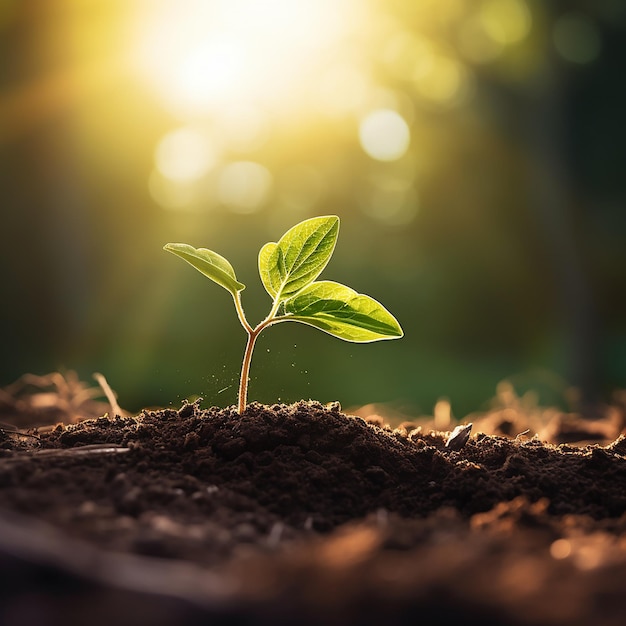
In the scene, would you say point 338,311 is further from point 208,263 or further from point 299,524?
point 299,524

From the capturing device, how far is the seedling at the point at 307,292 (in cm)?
204

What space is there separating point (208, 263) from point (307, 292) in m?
0.33

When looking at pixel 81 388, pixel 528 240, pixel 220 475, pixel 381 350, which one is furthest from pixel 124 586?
pixel 528 240

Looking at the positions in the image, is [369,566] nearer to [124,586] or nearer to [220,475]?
[124,586]

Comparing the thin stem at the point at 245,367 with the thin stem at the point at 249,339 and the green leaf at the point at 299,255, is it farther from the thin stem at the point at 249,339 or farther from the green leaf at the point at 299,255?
the green leaf at the point at 299,255

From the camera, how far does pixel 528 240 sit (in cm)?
1142

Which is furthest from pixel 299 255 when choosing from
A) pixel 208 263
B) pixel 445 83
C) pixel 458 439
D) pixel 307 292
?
pixel 445 83

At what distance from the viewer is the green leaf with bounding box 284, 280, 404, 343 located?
204cm

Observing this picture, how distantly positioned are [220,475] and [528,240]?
10602mm

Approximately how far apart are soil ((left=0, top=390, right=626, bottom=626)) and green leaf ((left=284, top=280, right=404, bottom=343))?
0.27m

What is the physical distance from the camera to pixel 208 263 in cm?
198

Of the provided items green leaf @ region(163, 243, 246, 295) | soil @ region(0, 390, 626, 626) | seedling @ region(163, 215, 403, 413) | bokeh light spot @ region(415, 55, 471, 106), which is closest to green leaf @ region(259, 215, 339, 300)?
seedling @ region(163, 215, 403, 413)

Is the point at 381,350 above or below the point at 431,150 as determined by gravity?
below

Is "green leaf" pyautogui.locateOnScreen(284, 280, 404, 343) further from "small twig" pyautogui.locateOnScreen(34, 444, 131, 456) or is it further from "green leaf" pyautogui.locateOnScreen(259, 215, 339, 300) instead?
"small twig" pyautogui.locateOnScreen(34, 444, 131, 456)
